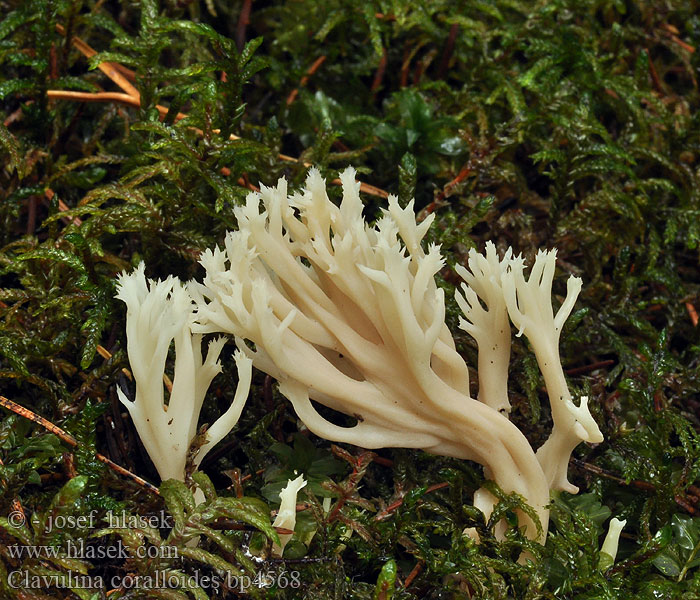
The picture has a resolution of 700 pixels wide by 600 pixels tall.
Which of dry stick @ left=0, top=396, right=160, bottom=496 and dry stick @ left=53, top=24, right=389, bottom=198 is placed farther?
dry stick @ left=53, top=24, right=389, bottom=198

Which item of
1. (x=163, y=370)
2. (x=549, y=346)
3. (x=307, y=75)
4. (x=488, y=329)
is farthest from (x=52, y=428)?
(x=307, y=75)

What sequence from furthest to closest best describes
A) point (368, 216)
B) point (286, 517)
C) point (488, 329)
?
point (368, 216) < point (488, 329) < point (286, 517)

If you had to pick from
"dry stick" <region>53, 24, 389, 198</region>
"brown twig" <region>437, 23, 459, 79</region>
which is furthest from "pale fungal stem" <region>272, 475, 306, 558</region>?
"brown twig" <region>437, 23, 459, 79</region>

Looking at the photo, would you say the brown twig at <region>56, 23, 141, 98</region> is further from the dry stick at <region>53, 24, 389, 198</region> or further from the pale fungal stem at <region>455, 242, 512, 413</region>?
the pale fungal stem at <region>455, 242, 512, 413</region>

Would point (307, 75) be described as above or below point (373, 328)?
above

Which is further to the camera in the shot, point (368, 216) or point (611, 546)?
point (368, 216)

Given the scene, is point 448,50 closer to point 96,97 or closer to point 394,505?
point 96,97
